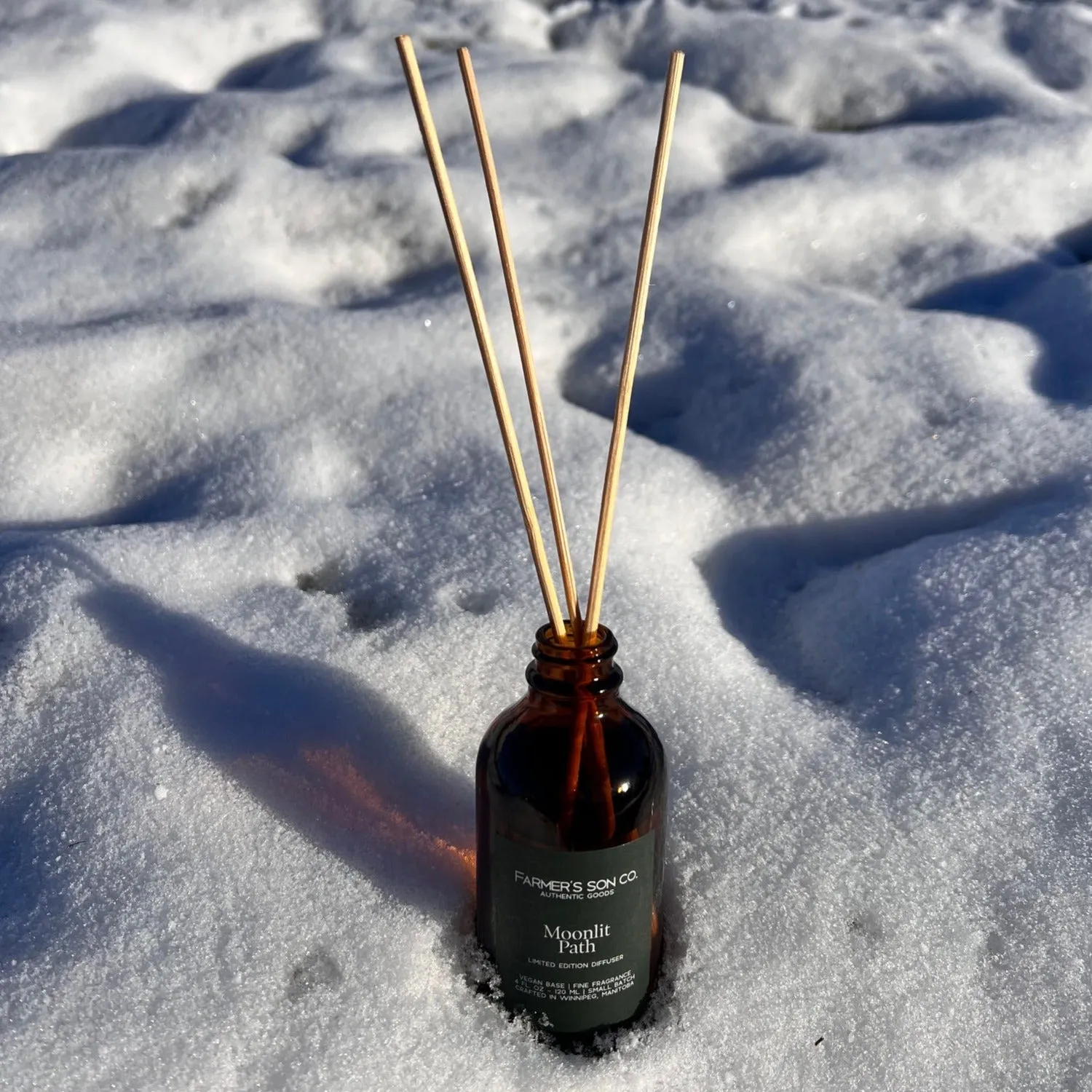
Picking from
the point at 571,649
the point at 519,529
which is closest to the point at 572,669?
the point at 571,649

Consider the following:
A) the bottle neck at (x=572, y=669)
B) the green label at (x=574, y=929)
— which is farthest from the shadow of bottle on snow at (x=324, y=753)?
the bottle neck at (x=572, y=669)

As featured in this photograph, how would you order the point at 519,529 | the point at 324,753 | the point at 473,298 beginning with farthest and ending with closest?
the point at 519,529
the point at 324,753
the point at 473,298

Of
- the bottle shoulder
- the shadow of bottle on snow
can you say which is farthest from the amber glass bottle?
the shadow of bottle on snow

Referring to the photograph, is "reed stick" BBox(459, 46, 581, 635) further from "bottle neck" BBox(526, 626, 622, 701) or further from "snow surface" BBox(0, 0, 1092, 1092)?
"snow surface" BBox(0, 0, 1092, 1092)

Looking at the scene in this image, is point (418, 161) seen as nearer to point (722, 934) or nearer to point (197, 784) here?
point (197, 784)

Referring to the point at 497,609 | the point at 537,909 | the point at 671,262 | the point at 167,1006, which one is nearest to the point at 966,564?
the point at 497,609

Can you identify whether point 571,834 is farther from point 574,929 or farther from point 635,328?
point 635,328
